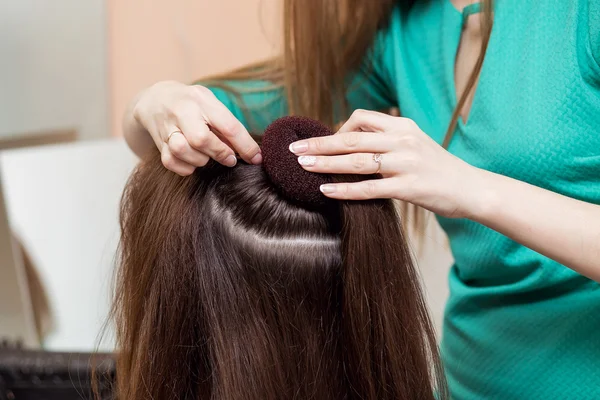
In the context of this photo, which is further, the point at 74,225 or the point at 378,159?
the point at 74,225

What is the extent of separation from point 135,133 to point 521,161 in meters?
0.49

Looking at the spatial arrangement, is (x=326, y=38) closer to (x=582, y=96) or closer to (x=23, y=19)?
(x=582, y=96)

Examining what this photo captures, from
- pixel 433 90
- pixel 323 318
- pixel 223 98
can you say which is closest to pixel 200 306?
pixel 323 318

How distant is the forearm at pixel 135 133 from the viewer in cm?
71

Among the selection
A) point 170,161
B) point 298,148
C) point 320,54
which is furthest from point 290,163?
point 320,54

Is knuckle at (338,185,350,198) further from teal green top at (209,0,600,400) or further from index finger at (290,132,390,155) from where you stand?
teal green top at (209,0,600,400)

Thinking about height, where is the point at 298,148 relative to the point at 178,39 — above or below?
above

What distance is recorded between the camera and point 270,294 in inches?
21.7

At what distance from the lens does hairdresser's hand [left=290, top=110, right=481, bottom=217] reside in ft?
1.67

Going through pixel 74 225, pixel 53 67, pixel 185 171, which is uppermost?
pixel 185 171

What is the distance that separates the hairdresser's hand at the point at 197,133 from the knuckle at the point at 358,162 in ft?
0.33

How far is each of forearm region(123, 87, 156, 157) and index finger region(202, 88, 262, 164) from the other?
0.18m

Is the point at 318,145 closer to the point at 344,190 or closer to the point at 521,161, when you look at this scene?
the point at 344,190

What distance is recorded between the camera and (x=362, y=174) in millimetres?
525
